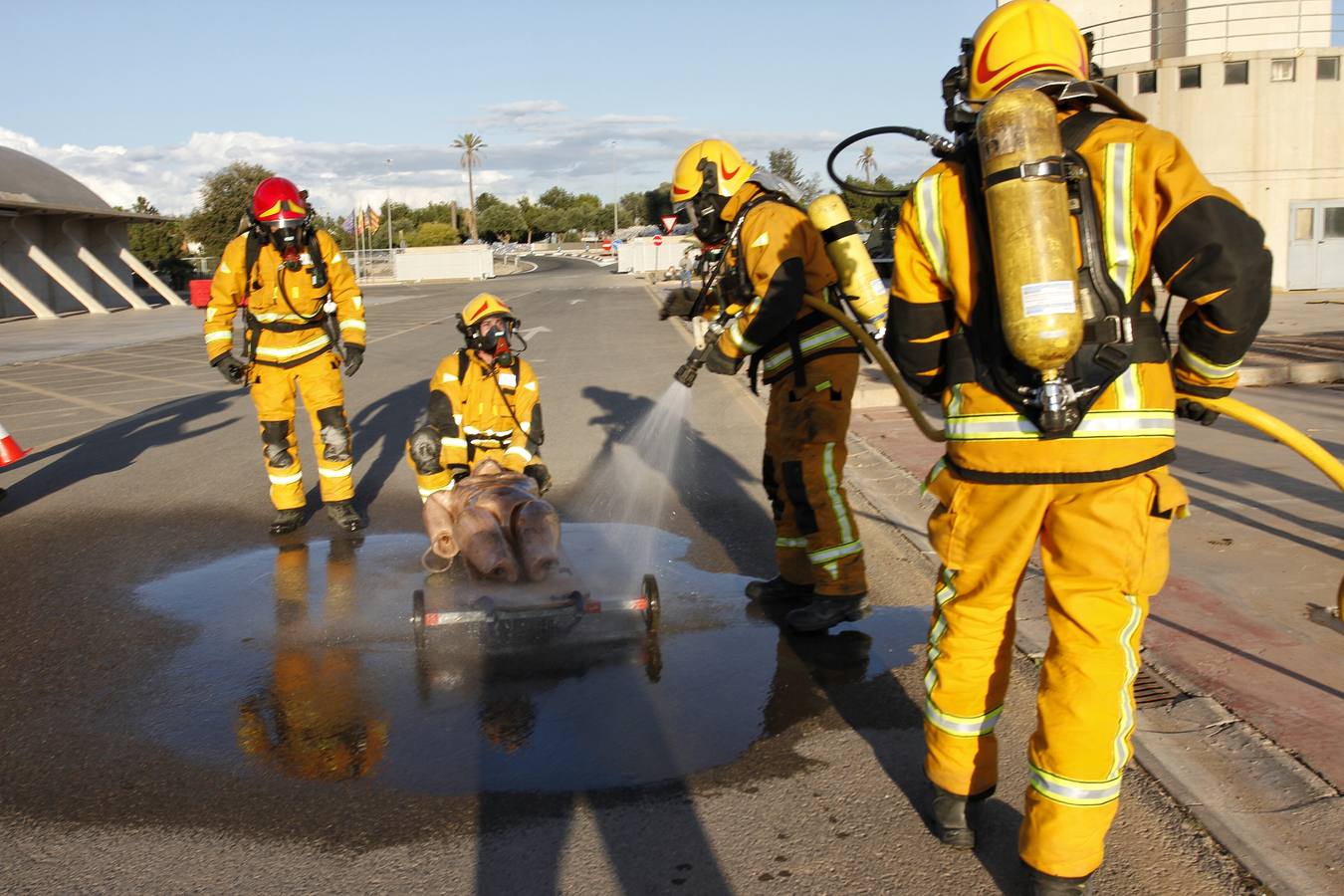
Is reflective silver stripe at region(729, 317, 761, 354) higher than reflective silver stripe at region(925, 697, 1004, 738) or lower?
higher

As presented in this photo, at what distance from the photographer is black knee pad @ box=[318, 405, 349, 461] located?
7.78 m

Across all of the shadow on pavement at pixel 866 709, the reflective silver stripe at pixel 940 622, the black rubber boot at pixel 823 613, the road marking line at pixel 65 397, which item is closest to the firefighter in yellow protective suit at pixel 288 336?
the shadow on pavement at pixel 866 709

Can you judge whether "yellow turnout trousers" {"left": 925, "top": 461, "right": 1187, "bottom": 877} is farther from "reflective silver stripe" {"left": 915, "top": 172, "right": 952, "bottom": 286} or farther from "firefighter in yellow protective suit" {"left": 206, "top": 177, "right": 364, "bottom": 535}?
"firefighter in yellow protective suit" {"left": 206, "top": 177, "right": 364, "bottom": 535}

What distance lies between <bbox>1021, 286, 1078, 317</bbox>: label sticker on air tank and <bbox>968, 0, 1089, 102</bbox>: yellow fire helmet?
2.11ft

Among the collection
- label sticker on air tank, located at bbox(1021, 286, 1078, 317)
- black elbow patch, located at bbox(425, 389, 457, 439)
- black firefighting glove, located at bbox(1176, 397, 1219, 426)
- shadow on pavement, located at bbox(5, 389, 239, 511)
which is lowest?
shadow on pavement, located at bbox(5, 389, 239, 511)

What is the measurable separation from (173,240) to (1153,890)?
5982 centimetres

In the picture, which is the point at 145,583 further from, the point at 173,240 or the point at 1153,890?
the point at 173,240

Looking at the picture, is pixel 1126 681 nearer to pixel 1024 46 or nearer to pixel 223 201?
pixel 1024 46

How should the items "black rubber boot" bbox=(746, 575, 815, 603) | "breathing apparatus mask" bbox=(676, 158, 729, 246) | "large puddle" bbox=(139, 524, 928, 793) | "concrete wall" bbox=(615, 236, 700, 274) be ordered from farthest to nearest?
"concrete wall" bbox=(615, 236, 700, 274) → "black rubber boot" bbox=(746, 575, 815, 603) → "breathing apparatus mask" bbox=(676, 158, 729, 246) → "large puddle" bbox=(139, 524, 928, 793)

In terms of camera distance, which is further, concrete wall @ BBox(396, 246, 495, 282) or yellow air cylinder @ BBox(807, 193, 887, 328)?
concrete wall @ BBox(396, 246, 495, 282)

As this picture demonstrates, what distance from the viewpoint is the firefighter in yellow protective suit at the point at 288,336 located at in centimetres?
761

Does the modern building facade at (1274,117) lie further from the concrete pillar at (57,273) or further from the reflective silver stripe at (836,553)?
the concrete pillar at (57,273)

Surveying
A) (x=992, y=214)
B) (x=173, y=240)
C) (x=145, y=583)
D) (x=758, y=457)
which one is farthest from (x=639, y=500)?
(x=173, y=240)

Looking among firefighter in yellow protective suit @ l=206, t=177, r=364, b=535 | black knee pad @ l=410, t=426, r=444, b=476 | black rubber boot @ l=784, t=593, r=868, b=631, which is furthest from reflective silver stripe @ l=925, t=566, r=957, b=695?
firefighter in yellow protective suit @ l=206, t=177, r=364, b=535
